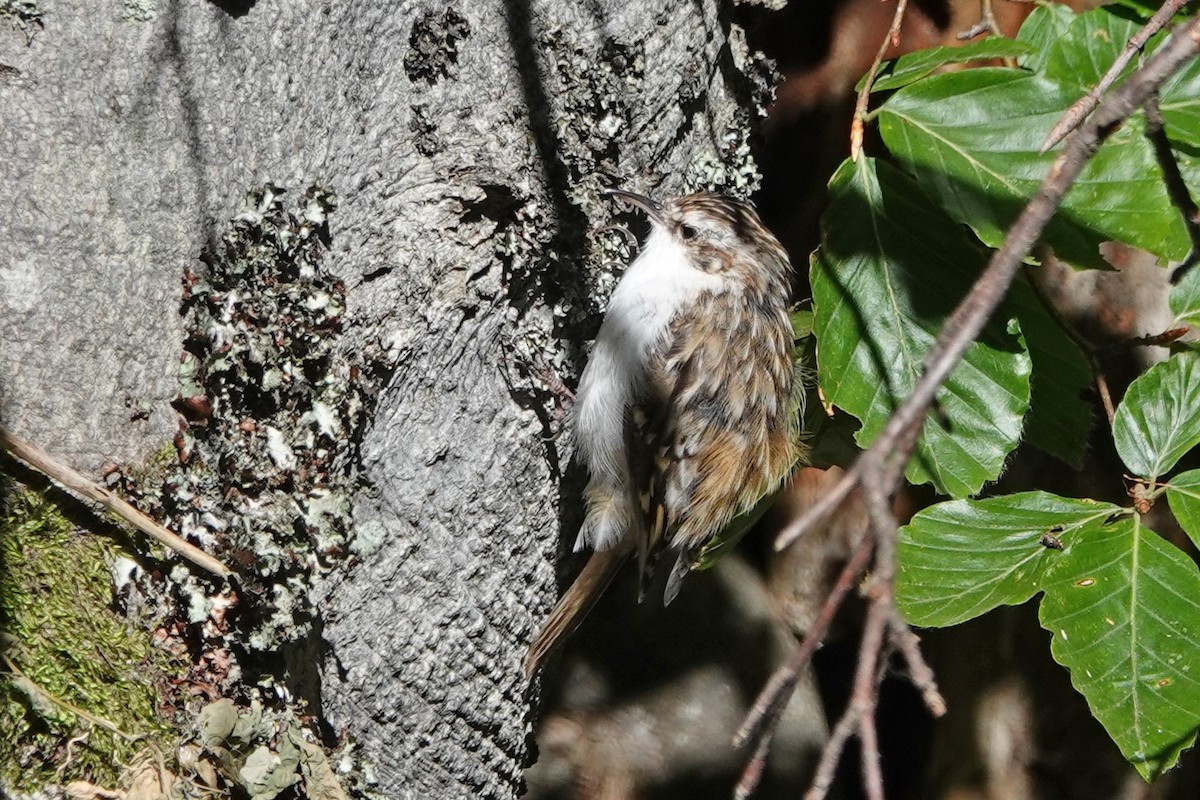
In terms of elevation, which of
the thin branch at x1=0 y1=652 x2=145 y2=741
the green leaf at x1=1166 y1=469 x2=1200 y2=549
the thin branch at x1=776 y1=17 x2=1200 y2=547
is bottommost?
the green leaf at x1=1166 y1=469 x2=1200 y2=549

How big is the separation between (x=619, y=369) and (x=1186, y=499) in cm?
120

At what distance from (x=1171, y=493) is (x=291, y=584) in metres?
1.54

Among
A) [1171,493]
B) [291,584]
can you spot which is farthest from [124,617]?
[1171,493]

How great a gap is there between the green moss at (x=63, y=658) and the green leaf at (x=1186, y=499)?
5.80ft

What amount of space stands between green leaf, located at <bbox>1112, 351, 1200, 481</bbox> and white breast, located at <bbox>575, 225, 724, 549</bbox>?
1.05 metres

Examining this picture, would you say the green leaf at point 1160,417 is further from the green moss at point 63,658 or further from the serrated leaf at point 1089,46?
the green moss at point 63,658

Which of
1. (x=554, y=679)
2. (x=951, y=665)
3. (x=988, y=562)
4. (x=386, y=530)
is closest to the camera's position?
(x=988, y=562)

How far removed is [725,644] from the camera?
2938 millimetres

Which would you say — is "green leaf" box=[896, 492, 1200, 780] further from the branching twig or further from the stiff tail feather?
the branching twig

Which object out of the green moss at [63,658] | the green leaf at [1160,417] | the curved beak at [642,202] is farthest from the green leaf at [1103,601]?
the green moss at [63,658]

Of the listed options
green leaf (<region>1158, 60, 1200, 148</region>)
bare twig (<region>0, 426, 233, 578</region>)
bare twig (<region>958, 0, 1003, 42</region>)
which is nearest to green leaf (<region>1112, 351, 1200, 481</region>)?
green leaf (<region>1158, 60, 1200, 148</region>)

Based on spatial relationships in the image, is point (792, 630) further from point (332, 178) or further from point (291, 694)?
point (332, 178)

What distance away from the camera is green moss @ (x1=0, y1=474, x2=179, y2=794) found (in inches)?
Result: 71.3

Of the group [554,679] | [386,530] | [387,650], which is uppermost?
[386,530]
